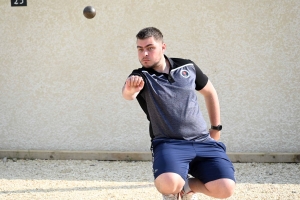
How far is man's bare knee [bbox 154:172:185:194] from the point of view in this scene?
3607 mm

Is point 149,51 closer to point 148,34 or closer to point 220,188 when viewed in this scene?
point 148,34

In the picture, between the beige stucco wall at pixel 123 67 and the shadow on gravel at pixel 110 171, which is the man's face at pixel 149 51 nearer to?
the shadow on gravel at pixel 110 171

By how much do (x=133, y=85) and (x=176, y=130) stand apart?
0.52 metres

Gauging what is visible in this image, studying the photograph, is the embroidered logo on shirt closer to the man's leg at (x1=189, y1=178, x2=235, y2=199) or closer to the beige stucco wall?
the man's leg at (x1=189, y1=178, x2=235, y2=199)

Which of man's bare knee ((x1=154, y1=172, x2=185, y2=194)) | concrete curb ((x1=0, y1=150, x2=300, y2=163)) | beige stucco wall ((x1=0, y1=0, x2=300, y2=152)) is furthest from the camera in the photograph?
beige stucco wall ((x1=0, y1=0, x2=300, y2=152))

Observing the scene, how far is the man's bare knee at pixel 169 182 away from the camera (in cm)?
361

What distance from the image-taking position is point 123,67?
23.5ft

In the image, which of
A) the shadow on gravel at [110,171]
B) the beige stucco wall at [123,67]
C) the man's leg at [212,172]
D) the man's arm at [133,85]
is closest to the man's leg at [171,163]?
the man's leg at [212,172]

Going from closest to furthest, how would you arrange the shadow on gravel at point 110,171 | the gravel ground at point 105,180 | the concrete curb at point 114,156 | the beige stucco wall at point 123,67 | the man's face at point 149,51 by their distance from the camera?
the man's face at point 149,51
the gravel ground at point 105,180
the shadow on gravel at point 110,171
the concrete curb at point 114,156
the beige stucco wall at point 123,67

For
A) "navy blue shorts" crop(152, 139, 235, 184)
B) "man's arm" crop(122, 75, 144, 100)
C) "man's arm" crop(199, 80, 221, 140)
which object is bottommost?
"navy blue shorts" crop(152, 139, 235, 184)

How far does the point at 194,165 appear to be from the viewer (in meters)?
3.97

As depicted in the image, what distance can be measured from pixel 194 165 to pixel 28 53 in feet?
14.1

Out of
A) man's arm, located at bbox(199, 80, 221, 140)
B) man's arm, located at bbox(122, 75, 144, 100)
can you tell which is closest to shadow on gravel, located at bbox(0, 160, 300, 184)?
man's arm, located at bbox(199, 80, 221, 140)

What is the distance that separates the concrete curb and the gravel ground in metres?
0.11
